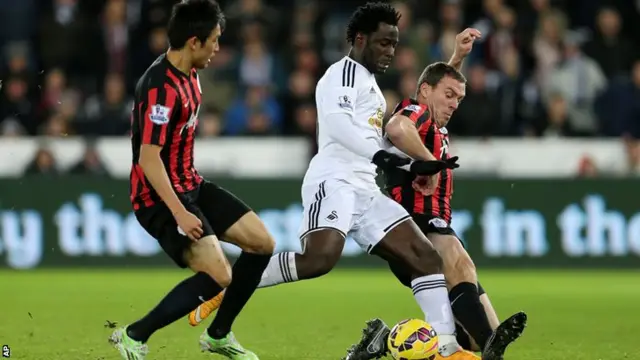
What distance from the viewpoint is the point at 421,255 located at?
7.47 metres

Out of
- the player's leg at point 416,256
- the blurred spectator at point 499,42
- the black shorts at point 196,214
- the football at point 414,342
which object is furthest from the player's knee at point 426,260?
the blurred spectator at point 499,42

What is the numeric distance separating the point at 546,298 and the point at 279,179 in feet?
13.9

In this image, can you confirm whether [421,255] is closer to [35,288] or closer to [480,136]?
[35,288]

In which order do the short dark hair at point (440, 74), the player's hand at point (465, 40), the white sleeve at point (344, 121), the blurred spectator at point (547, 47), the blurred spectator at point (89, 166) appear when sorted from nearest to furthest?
the white sleeve at point (344, 121) → the short dark hair at point (440, 74) → the player's hand at point (465, 40) → the blurred spectator at point (89, 166) → the blurred spectator at point (547, 47)

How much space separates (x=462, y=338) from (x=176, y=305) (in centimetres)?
178

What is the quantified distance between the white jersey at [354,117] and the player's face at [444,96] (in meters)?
0.33

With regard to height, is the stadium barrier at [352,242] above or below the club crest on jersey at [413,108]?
below

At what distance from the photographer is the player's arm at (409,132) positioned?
7539 millimetres

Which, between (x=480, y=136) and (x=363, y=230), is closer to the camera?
(x=363, y=230)

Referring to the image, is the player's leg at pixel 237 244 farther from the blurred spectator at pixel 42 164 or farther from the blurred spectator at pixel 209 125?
the blurred spectator at pixel 42 164

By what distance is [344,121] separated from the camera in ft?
24.7

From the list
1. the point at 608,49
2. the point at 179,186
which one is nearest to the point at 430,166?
the point at 179,186

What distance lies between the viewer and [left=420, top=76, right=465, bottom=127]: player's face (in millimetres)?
7887

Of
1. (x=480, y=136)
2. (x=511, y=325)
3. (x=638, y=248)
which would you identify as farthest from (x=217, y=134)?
(x=511, y=325)
